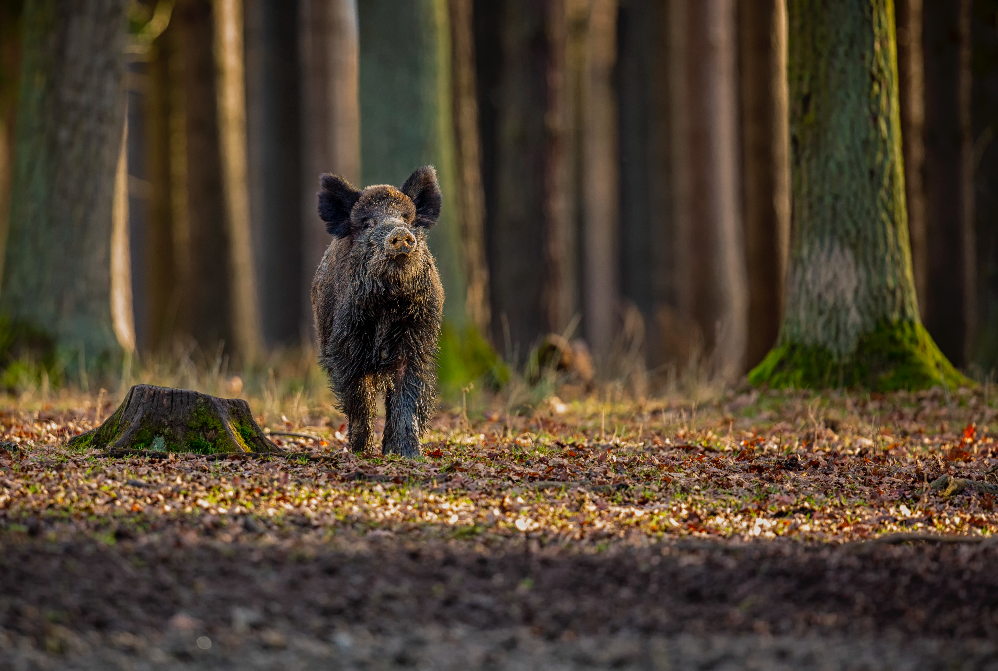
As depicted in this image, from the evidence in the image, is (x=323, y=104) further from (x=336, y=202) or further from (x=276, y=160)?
(x=336, y=202)

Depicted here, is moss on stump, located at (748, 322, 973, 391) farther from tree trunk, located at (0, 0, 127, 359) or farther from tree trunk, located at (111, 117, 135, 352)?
tree trunk, located at (0, 0, 127, 359)

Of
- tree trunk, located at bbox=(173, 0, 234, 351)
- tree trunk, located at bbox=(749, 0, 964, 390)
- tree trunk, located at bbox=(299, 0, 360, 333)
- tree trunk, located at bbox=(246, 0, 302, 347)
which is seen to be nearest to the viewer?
tree trunk, located at bbox=(749, 0, 964, 390)

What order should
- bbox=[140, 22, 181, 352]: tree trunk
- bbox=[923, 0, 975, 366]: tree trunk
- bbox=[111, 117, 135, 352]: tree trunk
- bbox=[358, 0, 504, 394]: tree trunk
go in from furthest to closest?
bbox=[140, 22, 181, 352]: tree trunk
bbox=[923, 0, 975, 366]: tree trunk
bbox=[358, 0, 504, 394]: tree trunk
bbox=[111, 117, 135, 352]: tree trunk

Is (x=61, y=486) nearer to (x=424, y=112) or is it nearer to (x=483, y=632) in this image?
(x=483, y=632)

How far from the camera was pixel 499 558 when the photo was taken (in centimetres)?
469

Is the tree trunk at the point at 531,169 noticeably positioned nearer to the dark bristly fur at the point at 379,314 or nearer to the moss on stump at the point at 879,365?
the moss on stump at the point at 879,365

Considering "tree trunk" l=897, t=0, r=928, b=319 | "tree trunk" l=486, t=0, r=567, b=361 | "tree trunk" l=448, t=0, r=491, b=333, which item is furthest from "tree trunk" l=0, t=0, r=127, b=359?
"tree trunk" l=897, t=0, r=928, b=319

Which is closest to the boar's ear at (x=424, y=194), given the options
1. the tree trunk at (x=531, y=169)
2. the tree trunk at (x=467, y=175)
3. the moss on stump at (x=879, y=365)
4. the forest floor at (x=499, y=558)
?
the forest floor at (x=499, y=558)

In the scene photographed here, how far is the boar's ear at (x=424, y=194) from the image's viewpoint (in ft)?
23.8

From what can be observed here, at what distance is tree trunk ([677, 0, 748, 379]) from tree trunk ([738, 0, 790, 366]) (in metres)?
1.70

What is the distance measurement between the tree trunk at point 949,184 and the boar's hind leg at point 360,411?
945cm

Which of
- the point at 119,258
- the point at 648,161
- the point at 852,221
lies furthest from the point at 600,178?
the point at 852,221

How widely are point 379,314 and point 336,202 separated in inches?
35.9

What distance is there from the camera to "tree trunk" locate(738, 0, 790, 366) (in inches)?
533
